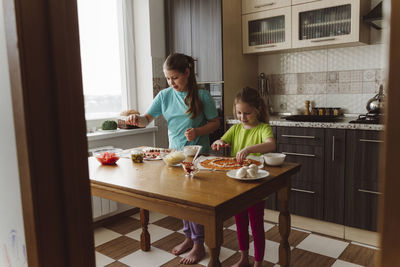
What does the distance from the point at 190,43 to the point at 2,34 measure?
9.65 feet

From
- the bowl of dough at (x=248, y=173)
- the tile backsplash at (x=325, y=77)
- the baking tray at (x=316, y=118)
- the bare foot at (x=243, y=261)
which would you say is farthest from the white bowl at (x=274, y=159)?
the tile backsplash at (x=325, y=77)

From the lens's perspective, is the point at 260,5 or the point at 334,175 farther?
the point at 260,5

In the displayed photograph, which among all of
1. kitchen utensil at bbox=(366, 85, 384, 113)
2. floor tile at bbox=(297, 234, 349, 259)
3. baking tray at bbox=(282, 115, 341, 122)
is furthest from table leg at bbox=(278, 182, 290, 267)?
kitchen utensil at bbox=(366, 85, 384, 113)

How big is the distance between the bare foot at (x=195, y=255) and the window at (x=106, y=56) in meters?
1.64

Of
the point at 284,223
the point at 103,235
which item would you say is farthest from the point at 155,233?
the point at 284,223

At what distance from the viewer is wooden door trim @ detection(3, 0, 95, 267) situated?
2.13 feet

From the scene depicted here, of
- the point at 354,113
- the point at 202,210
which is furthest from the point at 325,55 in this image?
the point at 202,210

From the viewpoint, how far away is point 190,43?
11.6ft

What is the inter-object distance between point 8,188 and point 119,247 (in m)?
2.16

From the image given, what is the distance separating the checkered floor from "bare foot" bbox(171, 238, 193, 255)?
5cm

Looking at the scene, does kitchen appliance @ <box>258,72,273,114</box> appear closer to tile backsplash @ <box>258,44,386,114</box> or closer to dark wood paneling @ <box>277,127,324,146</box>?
tile backsplash @ <box>258,44,386,114</box>

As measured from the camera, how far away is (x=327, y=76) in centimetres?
343

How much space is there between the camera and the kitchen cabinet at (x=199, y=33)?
3330 millimetres

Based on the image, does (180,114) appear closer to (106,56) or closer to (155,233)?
(155,233)
